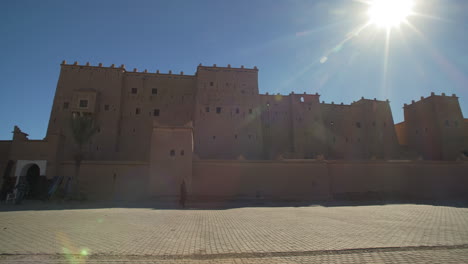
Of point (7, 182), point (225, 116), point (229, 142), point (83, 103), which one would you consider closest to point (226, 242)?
point (7, 182)

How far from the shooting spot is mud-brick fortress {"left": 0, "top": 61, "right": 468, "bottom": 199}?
756 inches

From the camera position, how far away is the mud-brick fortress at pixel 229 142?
19203 mm

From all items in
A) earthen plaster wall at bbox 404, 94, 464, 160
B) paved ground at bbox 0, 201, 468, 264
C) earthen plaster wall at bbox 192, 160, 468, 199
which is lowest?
paved ground at bbox 0, 201, 468, 264

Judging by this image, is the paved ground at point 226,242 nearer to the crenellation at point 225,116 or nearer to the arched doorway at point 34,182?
the arched doorway at point 34,182

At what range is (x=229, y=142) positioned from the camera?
28.0 metres

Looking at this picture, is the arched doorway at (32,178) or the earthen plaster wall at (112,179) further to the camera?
the earthen plaster wall at (112,179)

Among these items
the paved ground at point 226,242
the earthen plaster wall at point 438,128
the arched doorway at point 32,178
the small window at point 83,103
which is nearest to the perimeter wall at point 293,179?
the arched doorway at point 32,178

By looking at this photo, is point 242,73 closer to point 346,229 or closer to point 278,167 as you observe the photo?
point 278,167

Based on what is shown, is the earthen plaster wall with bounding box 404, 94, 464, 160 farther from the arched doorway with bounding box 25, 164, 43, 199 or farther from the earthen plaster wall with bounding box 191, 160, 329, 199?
the arched doorway with bounding box 25, 164, 43, 199

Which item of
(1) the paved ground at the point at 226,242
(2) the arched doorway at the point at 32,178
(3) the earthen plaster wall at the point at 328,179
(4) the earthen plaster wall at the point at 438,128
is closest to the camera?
(1) the paved ground at the point at 226,242

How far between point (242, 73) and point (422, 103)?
22.4m

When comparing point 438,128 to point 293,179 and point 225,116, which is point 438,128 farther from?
point 225,116

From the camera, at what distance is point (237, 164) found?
20719 mm

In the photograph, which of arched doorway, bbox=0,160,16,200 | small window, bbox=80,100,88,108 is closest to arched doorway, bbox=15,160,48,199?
arched doorway, bbox=0,160,16,200
